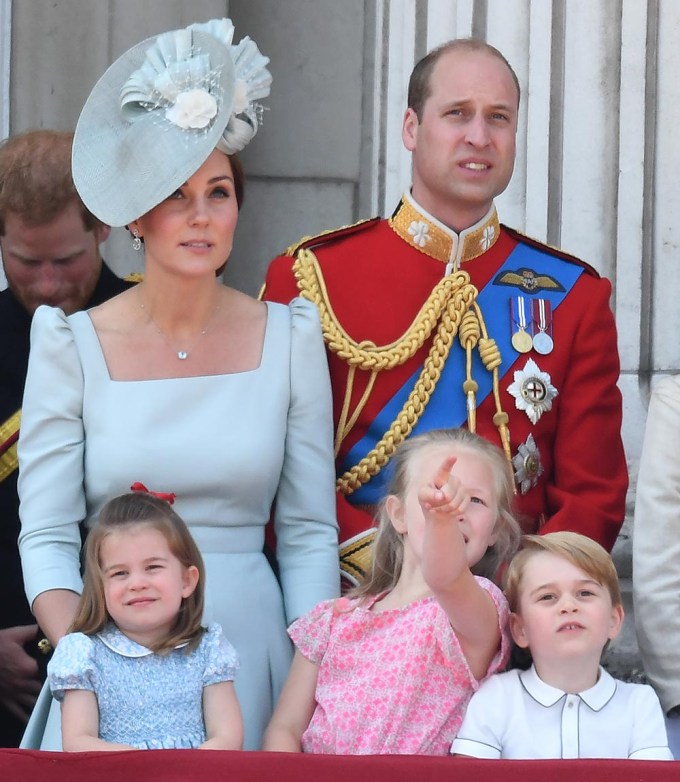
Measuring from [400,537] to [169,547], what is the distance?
418 mm

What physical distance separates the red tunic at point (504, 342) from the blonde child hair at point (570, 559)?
0.40 metres

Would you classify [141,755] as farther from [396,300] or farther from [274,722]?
[396,300]

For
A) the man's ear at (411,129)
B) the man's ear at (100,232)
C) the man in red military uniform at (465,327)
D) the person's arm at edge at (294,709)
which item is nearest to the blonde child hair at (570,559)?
the person's arm at edge at (294,709)

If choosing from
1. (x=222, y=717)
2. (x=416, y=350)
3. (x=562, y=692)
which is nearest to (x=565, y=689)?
(x=562, y=692)

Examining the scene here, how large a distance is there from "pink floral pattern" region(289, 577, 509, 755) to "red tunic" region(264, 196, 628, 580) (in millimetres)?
462

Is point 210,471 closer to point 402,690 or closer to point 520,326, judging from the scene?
point 402,690

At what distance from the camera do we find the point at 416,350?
11.5 feet

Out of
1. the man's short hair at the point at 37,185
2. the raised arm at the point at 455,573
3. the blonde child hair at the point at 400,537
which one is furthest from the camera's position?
the man's short hair at the point at 37,185

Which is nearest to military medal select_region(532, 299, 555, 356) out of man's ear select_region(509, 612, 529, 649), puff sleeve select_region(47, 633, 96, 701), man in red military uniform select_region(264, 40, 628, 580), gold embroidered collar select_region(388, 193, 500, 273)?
man in red military uniform select_region(264, 40, 628, 580)

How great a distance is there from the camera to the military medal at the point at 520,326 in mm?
3512

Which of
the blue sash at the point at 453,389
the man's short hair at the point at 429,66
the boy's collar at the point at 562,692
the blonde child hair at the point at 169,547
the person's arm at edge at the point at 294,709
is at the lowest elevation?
the person's arm at edge at the point at 294,709

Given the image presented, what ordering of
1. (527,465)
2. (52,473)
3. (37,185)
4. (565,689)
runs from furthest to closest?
(37,185)
(527,465)
(52,473)
(565,689)

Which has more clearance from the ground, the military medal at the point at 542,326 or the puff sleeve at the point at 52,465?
the military medal at the point at 542,326

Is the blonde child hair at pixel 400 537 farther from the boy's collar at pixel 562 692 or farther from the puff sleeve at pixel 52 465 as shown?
the puff sleeve at pixel 52 465
